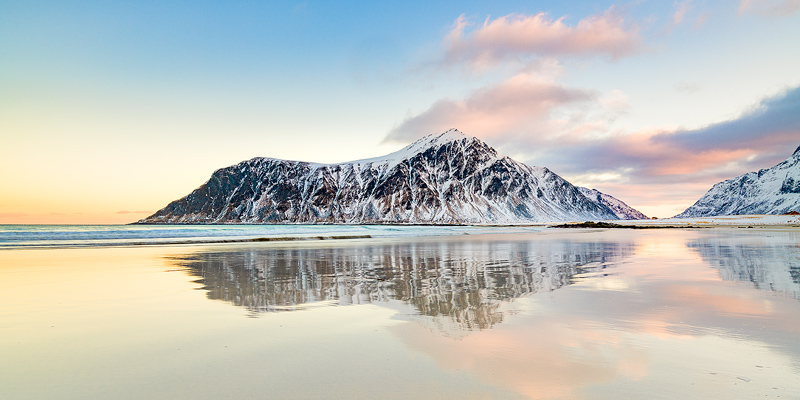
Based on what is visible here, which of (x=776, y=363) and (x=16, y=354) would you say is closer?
(x=776, y=363)

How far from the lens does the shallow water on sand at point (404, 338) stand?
16.5 feet

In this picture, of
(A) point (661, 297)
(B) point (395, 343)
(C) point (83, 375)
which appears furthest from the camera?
(A) point (661, 297)

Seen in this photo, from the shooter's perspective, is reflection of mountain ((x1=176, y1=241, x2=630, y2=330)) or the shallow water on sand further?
reflection of mountain ((x1=176, y1=241, x2=630, y2=330))

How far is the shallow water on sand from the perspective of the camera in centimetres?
504

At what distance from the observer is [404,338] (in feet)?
23.8

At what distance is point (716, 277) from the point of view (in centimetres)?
1482

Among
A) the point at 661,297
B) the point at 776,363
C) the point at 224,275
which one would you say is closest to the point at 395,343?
the point at 776,363

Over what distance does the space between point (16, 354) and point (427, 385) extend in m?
6.68

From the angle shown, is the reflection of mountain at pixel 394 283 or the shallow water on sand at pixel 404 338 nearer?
the shallow water on sand at pixel 404 338

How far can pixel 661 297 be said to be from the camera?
36.3 ft

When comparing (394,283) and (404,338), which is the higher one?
(404,338)

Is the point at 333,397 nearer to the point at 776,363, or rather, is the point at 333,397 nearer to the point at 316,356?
the point at 316,356

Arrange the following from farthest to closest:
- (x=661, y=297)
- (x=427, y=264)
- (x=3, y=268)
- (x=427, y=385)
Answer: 1. (x=427, y=264)
2. (x=3, y=268)
3. (x=661, y=297)
4. (x=427, y=385)

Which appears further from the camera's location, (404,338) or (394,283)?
(394,283)
